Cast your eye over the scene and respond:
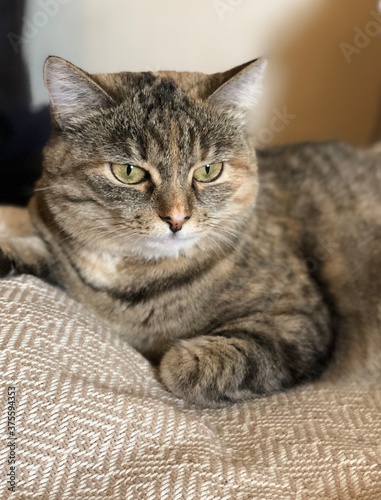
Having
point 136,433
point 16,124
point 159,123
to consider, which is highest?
point 159,123

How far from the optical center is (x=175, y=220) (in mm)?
1043

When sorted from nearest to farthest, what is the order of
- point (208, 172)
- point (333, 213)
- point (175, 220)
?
point (175, 220)
point (208, 172)
point (333, 213)

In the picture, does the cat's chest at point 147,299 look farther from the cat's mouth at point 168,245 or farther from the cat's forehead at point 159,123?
the cat's forehead at point 159,123

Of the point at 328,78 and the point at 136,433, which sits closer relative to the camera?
the point at 136,433

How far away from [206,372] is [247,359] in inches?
4.0

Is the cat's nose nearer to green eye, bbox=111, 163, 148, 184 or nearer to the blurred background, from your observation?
green eye, bbox=111, 163, 148, 184

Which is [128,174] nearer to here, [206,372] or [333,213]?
[206,372]

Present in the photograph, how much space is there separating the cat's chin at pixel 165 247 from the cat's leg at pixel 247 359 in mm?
196

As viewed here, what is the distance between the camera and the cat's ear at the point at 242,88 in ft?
3.69

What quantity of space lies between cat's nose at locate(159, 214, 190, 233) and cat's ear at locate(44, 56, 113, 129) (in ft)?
0.90

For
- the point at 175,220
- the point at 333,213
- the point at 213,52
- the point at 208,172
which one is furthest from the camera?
the point at 213,52

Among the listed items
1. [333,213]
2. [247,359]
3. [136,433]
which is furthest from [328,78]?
[136,433]

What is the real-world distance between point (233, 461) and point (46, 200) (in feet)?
2.28

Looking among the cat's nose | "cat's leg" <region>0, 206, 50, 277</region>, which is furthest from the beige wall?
the cat's nose
